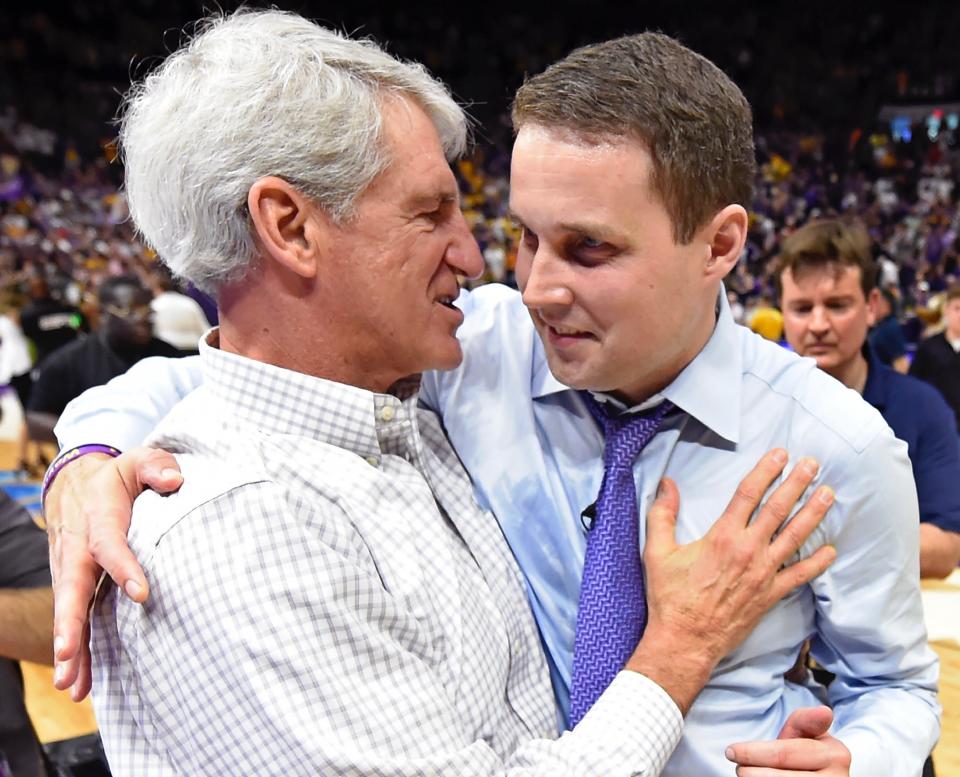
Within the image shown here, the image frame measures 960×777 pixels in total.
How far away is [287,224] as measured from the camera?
47.5 inches

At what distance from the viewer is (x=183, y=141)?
3.90ft

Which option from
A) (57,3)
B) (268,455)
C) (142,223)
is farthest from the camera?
(57,3)

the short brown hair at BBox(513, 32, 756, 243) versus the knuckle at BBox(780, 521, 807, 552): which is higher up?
the short brown hair at BBox(513, 32, 756, 243)

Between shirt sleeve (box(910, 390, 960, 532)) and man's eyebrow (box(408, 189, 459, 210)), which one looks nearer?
man's eyebrow (box(408, 189, 459, 210))

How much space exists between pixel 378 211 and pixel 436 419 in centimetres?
35

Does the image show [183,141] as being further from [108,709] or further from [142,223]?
[108,709]

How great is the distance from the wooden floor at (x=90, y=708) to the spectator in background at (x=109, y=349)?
1.22m

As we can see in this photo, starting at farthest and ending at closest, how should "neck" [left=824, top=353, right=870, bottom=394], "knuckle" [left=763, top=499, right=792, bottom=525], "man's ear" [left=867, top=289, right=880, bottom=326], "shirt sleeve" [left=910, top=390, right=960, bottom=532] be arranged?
"man's ear" [left=867, top=289, right=880, bottom=326] < "neck" [left=824, top=353, right=870, bottom=394] < "shirt sleeve" [left=910, top=390, right=960, bottom=532] < "knuckle" [left=763, top=499, right=792, bottom=525]

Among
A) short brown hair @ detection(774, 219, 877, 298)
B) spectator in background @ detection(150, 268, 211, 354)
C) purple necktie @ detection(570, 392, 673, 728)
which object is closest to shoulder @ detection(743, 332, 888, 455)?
purple necktie @ detection(570, 392, 673, 728)

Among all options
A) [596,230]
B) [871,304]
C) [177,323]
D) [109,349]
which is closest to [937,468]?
[871,304]

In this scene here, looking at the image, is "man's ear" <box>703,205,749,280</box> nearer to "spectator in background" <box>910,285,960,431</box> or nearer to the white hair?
the white hair

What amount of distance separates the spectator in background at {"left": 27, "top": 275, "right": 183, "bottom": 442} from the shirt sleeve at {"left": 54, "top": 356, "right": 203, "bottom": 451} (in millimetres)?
2808

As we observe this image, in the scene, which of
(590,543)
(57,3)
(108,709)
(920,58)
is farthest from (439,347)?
(57,3)

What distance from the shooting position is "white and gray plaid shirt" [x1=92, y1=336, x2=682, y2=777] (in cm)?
96
